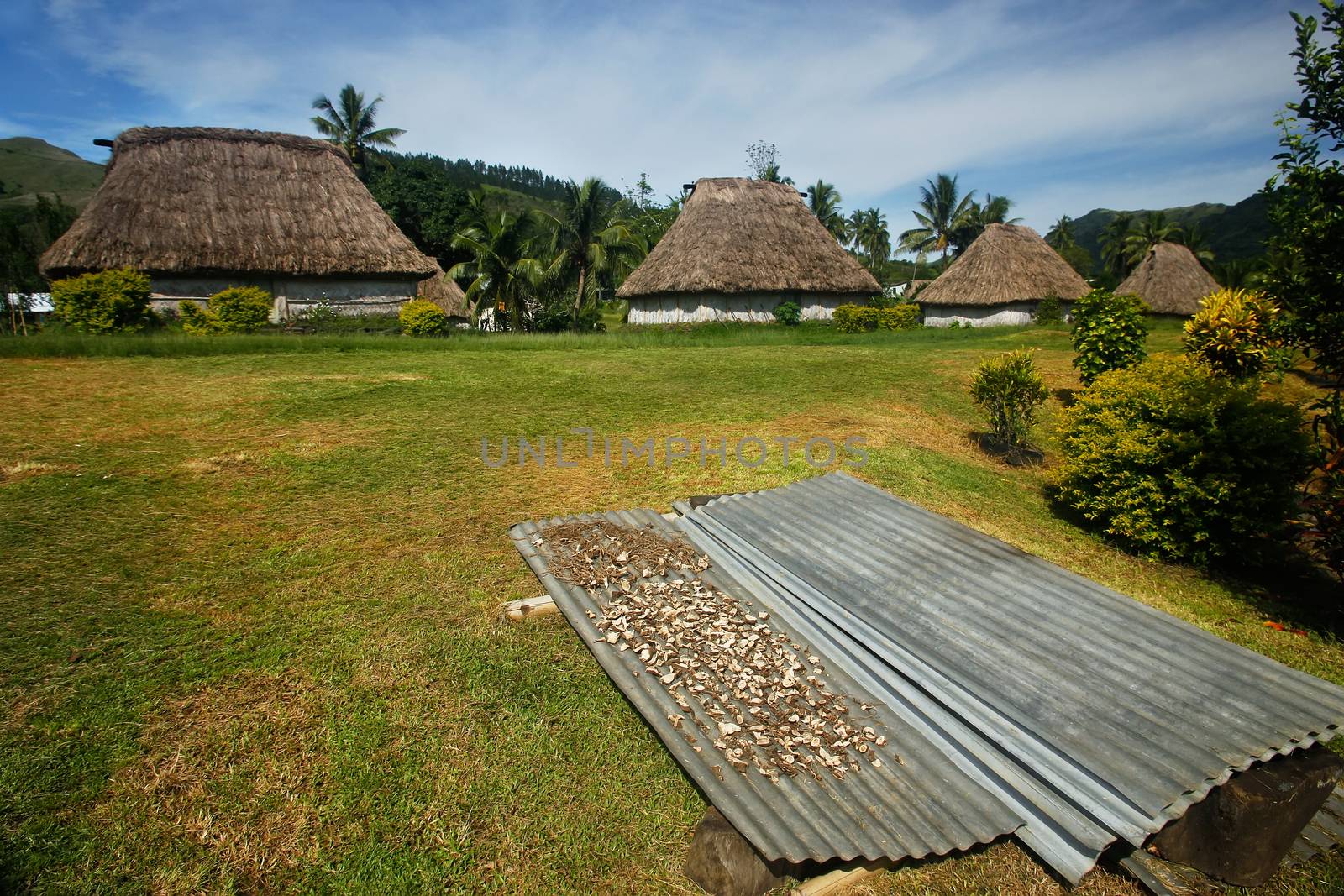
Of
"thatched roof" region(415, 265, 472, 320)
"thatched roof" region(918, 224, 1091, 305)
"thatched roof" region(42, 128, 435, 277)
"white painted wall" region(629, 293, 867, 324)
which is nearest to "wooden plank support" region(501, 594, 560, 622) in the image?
"thatched roof" region(42, 128, 435, 277)

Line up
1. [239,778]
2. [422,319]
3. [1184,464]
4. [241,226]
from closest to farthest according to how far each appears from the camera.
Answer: [239,778]
[1184,464]
[422,319]
[241,226]

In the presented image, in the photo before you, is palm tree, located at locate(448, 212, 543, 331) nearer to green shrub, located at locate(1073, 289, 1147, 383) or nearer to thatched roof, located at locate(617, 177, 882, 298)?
thatched roof, located at locate(617, 177, 882, 298)

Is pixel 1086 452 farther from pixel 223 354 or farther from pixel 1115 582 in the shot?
pixel 223 354

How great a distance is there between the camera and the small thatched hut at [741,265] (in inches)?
887

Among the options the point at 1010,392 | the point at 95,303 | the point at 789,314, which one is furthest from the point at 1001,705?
the point at 789,314

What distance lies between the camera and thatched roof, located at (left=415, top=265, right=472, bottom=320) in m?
26.6

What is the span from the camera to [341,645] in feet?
12.6

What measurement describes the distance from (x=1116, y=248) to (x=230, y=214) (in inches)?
2050

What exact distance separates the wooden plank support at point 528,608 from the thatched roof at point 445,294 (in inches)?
947

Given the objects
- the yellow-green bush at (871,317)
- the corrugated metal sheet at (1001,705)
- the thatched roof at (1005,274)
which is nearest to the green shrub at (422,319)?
the yellow-green bush at (871,317)

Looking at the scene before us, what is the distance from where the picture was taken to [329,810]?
2.79 metres

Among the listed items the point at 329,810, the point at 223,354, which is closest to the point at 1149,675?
the point at 329,810

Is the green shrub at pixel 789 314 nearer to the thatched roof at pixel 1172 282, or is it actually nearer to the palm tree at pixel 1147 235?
the thatched roof at pixel 1172 282

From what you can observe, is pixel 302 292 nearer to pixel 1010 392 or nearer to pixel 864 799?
pixel 1010 392
